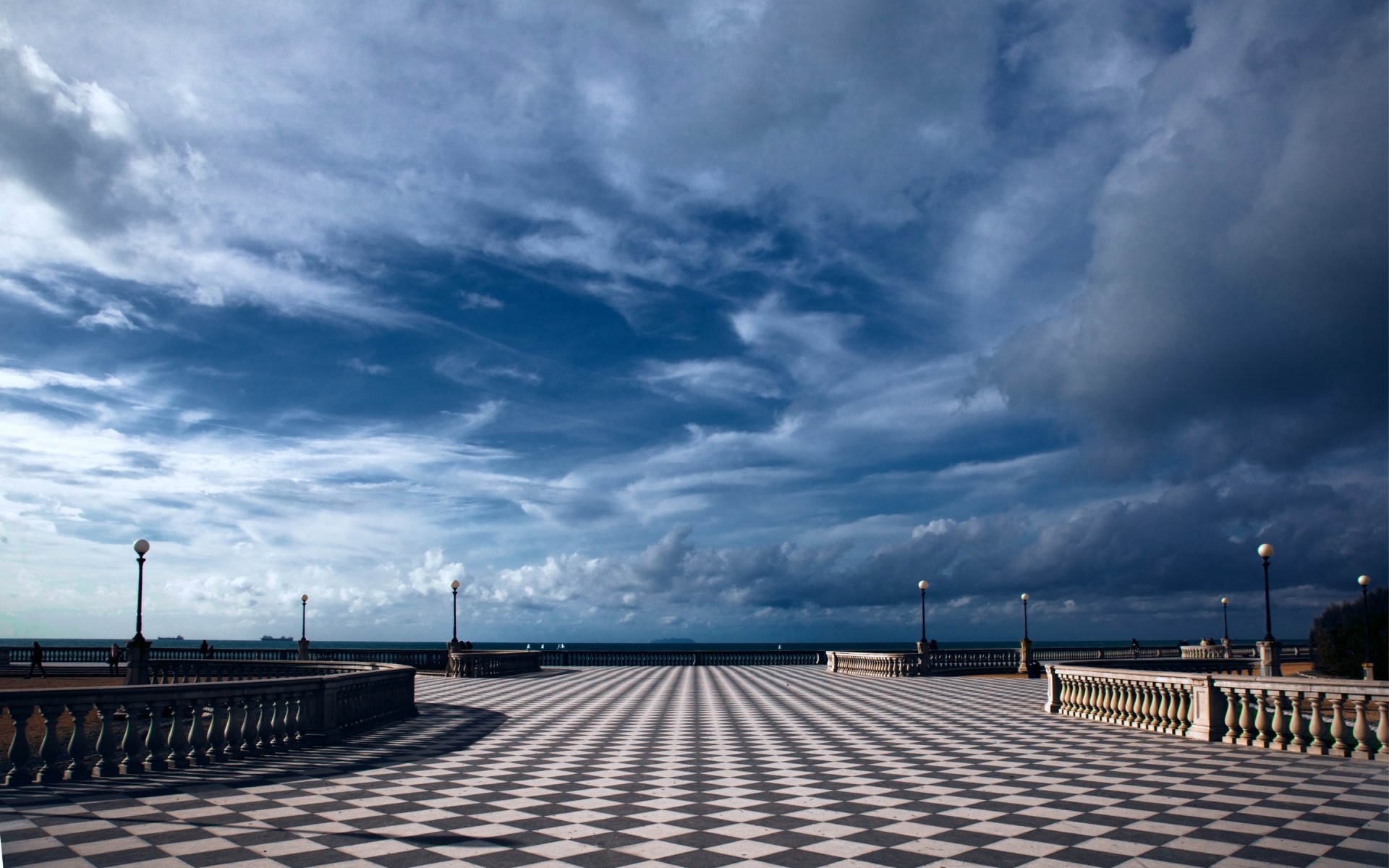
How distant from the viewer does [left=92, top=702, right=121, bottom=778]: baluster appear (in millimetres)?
11641

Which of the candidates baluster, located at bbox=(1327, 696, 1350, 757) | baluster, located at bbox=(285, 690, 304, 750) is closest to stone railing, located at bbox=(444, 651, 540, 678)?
baluster, located at bbox=(285, 690, 304, 750)

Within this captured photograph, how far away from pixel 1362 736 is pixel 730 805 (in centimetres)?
1050

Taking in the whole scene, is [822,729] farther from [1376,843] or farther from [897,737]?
[1376,843]

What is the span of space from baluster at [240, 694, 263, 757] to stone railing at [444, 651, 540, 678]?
26.9 metres

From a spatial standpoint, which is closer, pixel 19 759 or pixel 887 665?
pixel 19 759

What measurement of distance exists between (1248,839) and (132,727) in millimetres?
13522

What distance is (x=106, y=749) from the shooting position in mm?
11711

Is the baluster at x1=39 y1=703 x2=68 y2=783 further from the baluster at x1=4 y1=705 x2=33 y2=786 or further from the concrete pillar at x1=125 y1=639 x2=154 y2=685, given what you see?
the concrete pillar at x1=125 y1=639 x2=154 y2=685

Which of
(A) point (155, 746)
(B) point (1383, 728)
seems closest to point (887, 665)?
(B) point (1383, 728)

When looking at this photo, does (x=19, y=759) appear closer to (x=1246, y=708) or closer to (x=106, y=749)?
(x=106, y=749)

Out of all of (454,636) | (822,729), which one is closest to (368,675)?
(822,729)

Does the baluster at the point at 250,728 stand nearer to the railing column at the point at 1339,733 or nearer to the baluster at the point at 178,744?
the baluster at the point at 178,744

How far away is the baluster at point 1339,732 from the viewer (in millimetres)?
13766

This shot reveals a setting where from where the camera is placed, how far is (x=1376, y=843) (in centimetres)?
848
